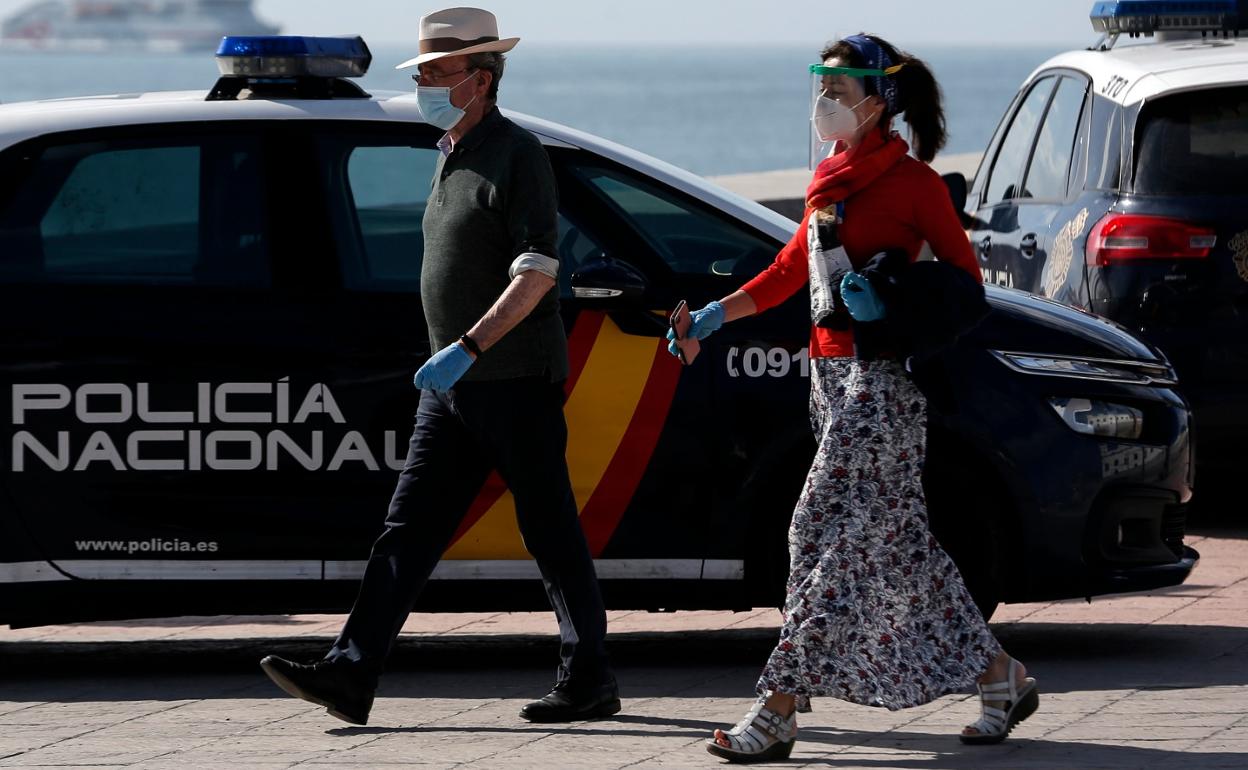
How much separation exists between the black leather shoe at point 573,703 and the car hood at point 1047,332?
1365mm

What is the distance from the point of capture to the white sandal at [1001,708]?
482cm

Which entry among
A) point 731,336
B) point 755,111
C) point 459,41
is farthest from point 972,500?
point 755,111

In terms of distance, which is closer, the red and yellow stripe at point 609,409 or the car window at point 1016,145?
the red and yellow stripe at point 609,409

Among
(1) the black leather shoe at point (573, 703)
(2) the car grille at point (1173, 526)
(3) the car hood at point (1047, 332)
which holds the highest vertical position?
(3) the car hood at point (1047, 332)

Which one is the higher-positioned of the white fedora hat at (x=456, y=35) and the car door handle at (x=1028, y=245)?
the white fedora hat at (x=456, y=35)

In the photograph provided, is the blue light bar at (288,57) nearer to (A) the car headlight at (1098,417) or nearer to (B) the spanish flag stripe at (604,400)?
(B) the spanish flag stripe at (604,400)

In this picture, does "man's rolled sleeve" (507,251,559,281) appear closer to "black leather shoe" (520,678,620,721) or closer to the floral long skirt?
the floral long skirt

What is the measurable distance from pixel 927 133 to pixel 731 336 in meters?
0.95

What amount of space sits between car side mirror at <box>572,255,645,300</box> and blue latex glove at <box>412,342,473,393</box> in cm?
69

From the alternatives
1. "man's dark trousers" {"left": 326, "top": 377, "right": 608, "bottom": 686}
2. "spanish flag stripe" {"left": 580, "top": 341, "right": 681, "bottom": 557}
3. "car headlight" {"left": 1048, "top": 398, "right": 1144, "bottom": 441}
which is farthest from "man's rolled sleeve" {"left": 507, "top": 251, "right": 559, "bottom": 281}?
"car headlight" {"left": 1048, "top": 398, "right": 1144, "bottom": 441}

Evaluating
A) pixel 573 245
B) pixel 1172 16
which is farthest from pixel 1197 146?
pixel 573 245

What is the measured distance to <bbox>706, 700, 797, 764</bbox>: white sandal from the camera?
4699 mm

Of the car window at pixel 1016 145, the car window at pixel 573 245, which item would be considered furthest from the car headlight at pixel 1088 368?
the car window at pixel 1016 145

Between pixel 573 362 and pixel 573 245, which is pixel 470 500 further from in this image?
pixel 573 245
